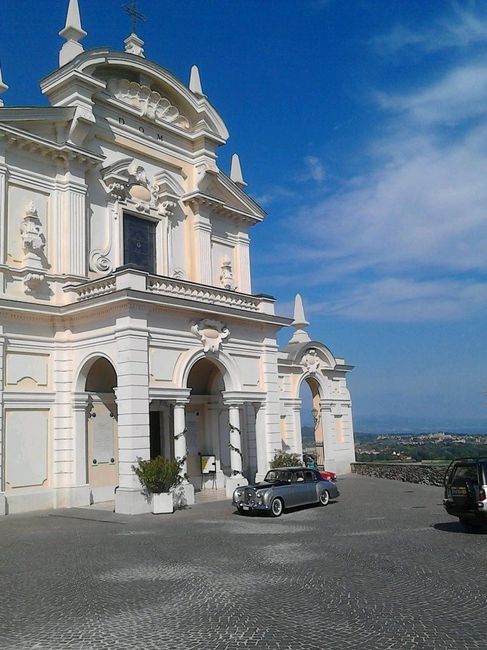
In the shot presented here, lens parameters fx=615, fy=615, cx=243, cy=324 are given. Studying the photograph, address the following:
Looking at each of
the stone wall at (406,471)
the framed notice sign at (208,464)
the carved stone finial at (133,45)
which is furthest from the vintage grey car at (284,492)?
the carved stone finial at (133,45)

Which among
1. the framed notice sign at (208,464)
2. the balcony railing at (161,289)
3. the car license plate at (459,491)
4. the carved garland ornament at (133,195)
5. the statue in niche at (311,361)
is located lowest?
the car license plate at (459,491)

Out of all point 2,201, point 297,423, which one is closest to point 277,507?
point 297,423

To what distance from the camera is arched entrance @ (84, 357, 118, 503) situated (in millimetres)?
21484

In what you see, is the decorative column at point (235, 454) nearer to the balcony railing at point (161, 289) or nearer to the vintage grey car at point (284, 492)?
the vintage grey car at point (284, 492)

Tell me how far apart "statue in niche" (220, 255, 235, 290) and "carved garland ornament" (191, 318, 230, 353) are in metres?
5.33

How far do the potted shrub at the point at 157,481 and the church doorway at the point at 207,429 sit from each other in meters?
6.03

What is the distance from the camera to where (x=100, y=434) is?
71.6 feet

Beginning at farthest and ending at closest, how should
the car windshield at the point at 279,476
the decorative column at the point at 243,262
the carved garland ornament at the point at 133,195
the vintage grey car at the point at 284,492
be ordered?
1. the decorative column at the point at 243,262
2. the carved garland ornament at the point at 133,195
3. the car windshield at the point at 279,476
4. the vintage grey car at the point at 284,492

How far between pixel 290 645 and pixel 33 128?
67.1 feet

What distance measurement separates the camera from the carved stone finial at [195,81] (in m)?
28.4

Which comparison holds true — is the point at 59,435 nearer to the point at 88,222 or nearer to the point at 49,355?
the point at 49,355

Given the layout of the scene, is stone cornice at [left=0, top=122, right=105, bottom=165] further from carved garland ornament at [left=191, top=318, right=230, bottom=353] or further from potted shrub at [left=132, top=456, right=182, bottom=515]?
potted shrub at [left=132, top=456, right=182, bottom=515]

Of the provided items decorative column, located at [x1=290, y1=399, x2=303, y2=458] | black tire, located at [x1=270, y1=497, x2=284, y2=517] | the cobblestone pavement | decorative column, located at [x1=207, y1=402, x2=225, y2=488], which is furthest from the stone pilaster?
decorative column, located at [x1=290, y1=399, x2=303, y2=458]

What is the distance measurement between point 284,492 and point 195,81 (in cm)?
1977
